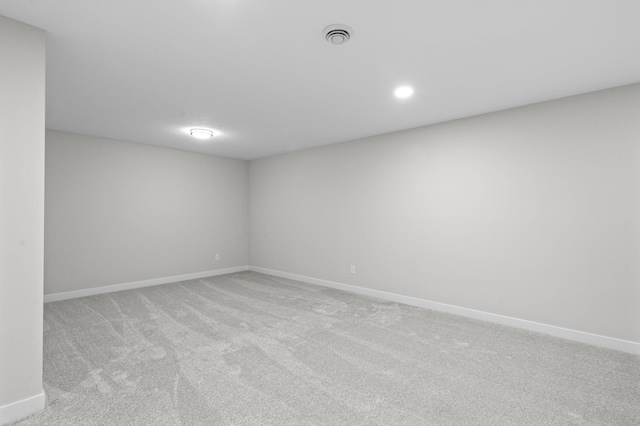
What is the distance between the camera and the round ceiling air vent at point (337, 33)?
2.01 m

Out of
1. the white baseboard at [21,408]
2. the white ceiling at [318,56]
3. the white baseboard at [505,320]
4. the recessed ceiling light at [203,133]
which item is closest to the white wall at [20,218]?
the white baseboard at [21,408]

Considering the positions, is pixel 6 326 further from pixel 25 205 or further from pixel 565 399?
pixel 565 399

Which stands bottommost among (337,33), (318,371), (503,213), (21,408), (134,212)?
(318,371)

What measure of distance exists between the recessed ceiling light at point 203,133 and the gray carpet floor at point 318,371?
259cm

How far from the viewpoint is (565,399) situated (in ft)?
6.96

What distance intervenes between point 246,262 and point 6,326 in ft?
16.8

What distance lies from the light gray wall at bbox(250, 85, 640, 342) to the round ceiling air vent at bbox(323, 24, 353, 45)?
98.1 inches

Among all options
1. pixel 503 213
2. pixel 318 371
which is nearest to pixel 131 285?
pixel 318 371

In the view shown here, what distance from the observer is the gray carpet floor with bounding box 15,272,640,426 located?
6.43 ft

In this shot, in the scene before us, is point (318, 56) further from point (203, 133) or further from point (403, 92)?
point (203, 133)

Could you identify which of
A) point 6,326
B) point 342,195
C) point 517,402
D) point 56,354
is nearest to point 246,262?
point 342,195

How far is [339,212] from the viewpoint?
5.29 metres

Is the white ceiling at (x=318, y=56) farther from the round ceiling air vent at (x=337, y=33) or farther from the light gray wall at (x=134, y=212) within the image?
the light gray wall at (x=134, y=212)

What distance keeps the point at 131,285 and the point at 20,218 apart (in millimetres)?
3766
